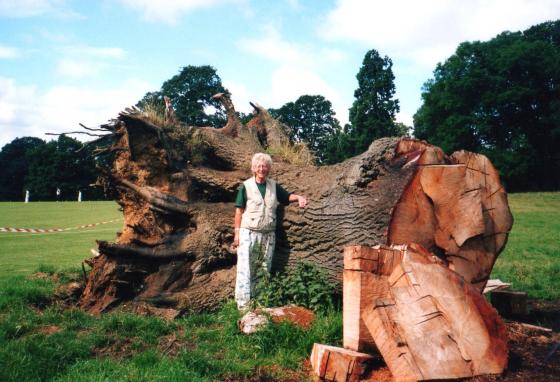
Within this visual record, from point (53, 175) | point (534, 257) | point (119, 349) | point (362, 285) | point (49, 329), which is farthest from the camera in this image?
point (53, 175)

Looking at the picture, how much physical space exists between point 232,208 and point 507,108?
44919mm

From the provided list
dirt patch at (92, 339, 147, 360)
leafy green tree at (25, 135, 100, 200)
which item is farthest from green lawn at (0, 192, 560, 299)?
leafy green tree at (25, 135, 100, 200)

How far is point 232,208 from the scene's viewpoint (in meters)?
7.35

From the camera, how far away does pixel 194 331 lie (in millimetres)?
5285

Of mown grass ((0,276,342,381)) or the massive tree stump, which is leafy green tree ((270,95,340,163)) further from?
mown grass ((0,276,342,381))

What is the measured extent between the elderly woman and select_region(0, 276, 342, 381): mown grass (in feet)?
1.24

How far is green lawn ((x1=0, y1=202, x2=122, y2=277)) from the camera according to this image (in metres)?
11.9

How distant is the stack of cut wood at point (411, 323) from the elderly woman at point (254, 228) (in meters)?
1.95

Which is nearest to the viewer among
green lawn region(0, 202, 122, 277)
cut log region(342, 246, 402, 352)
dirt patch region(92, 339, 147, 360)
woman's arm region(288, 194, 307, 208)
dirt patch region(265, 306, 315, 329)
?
cut log region(342, 246, 402, 352)

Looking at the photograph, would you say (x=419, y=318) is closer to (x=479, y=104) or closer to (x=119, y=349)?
(x=119, y=349)

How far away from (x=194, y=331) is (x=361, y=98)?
4536cm

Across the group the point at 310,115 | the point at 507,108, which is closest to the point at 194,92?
the point at 310,115

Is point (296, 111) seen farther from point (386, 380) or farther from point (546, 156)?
point (386, 380)

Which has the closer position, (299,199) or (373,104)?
(299,199)
